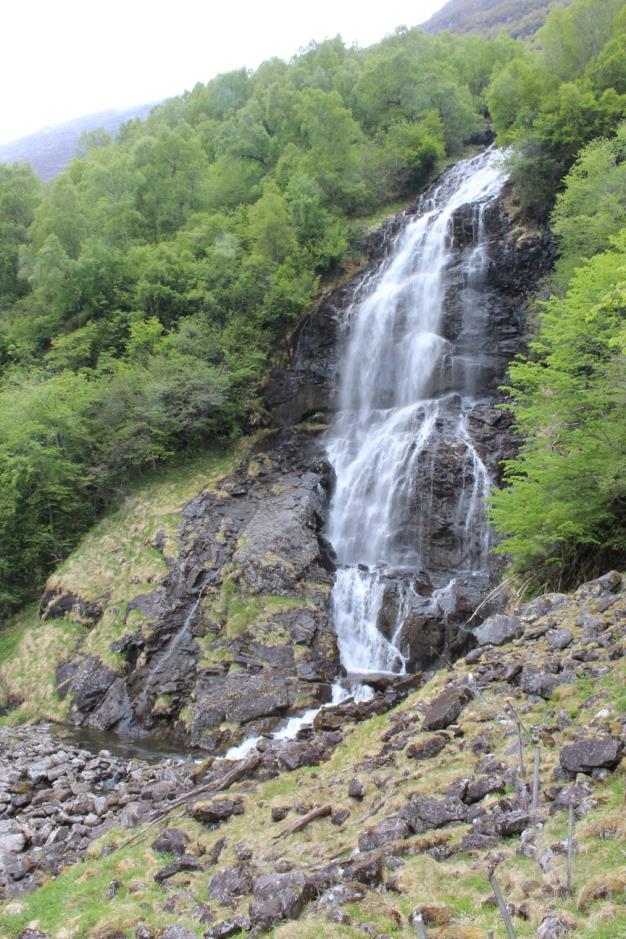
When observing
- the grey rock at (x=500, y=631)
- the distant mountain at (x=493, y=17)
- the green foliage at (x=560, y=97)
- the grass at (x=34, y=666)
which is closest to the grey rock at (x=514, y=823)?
the grey rock at (x=500, y=631)

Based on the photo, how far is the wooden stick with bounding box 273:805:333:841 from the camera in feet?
26.3

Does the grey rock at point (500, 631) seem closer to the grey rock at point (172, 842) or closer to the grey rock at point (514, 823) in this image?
the grey rock at point (514, 823)

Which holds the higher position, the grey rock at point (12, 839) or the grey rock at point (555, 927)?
the grey rock at point (555, 927)

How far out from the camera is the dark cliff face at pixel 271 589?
1672 cm

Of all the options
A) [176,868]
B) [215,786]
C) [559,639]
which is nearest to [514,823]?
[176,868]

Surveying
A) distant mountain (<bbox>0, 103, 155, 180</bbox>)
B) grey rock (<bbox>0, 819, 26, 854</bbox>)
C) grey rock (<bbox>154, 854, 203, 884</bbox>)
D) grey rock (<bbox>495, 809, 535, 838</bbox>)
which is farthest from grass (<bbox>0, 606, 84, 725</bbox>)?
distant mountain (<bbox>0, 103, 155, 180</bbox>)

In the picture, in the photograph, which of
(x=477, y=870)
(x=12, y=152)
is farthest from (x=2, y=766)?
(x=12, y=152)

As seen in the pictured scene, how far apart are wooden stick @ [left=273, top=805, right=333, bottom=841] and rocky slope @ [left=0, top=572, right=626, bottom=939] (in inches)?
0.7

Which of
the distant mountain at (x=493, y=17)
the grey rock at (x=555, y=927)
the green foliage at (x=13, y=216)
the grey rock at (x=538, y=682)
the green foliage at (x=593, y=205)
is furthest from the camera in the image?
the distant mountain at (x=493, y=17)

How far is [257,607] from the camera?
62.7 ft

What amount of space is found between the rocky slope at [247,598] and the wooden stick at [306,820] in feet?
23.7

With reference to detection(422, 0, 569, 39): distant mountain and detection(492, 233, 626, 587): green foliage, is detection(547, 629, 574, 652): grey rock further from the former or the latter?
detection(422, 0, 569, 39): distant mountain

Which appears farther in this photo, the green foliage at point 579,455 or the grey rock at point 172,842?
the green foliage at point 579,455

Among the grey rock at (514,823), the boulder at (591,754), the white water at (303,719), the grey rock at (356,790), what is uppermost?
the boulder at (591,754)
